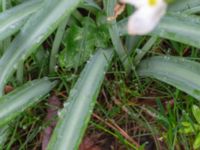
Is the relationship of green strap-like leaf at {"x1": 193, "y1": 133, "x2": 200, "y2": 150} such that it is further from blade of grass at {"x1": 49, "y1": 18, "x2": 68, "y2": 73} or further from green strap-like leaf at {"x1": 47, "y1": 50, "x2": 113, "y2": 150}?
blade of grass at {"x1": 49, "y1": 18, "x2": 68, "y2": 73}

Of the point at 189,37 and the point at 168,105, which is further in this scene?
the point at 168,105

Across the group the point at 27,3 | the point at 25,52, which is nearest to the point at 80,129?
the point at 25,52

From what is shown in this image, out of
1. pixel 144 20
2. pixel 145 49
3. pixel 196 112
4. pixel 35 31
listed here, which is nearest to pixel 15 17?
pixel 35 31

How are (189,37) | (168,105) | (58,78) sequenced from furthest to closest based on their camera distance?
(58,78) < (168,105) < (189,37)

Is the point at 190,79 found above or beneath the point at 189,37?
beneath

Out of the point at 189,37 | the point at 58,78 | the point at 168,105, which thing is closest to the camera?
the point at 189,37

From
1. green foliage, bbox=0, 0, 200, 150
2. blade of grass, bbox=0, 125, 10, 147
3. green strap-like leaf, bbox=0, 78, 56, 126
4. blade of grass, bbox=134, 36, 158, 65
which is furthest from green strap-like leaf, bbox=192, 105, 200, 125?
blade of grass, bbox=0, 125, 10, 147

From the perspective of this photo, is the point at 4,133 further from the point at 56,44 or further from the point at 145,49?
the point at 145,49

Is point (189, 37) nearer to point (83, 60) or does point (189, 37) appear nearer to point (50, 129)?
point (83, 60)
